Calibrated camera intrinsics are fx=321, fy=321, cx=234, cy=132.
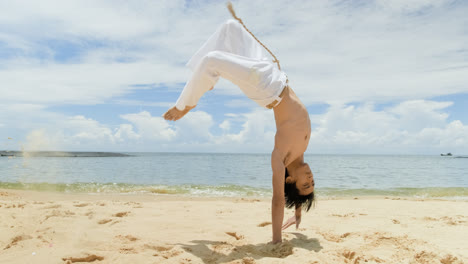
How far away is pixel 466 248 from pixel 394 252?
0.86 meters

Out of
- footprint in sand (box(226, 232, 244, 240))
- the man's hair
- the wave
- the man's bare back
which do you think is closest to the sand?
footprint in sand (box(226, 232, 244, 240))

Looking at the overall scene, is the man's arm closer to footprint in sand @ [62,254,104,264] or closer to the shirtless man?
the shirtless man

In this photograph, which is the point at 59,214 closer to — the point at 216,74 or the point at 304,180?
the point at 216,74

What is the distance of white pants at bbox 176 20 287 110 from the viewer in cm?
287

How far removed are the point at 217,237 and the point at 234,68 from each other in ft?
6.25

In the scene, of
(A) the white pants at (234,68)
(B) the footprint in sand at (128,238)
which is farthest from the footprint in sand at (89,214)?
(A) the white pants at (234,68)

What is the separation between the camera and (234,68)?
2.86 m

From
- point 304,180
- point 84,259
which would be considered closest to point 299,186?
point 304,180

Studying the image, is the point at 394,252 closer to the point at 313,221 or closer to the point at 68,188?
the point at 313,221

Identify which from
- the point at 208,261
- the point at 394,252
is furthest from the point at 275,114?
the point at 394,252

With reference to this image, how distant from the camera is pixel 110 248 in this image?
2994 millimetres

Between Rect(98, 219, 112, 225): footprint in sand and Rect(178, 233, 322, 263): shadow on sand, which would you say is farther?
Rect(98, 219, 112, 225): footprint in sand

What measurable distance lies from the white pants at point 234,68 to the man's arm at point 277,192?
56 centimetres

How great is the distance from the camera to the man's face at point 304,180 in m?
3.52
